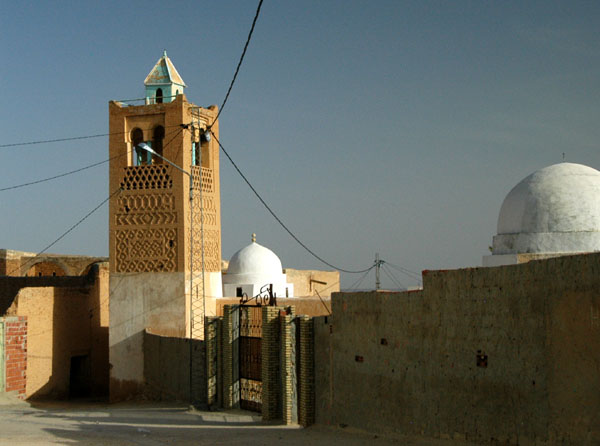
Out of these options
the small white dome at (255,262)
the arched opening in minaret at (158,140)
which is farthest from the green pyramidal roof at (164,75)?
the small white dome at (255,262)

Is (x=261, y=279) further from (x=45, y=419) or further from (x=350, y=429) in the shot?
(x=350, y=429)

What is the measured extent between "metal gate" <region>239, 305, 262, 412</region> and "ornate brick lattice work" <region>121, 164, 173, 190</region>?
6464 millimetres

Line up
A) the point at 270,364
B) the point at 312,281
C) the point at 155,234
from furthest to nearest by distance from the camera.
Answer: the point at 312,281 < the point at 155,234 < the point at 270,364

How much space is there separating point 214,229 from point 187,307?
2.60 metres

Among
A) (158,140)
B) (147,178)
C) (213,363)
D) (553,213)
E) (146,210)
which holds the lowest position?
(213,363)

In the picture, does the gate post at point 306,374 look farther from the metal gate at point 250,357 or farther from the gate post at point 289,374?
the metal gate at point 250,357

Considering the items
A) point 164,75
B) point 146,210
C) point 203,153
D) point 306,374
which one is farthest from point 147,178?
point 306,374

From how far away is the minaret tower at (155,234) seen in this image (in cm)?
2170

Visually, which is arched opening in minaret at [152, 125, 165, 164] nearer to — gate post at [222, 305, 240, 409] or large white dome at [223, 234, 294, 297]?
large white dome at [223, 234, 294, 297]

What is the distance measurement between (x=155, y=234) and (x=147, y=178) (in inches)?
66.1

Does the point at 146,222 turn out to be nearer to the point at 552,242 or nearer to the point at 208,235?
the point at 208,235

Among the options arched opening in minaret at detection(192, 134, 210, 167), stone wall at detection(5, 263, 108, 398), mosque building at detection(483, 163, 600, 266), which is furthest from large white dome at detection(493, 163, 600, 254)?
stone wall at detection(5, 263, 108, 398)

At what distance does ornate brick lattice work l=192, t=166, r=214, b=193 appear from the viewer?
2242 centimetres

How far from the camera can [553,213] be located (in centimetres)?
1625
